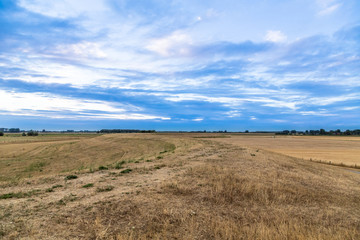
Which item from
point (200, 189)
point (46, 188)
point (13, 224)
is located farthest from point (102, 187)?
point (200, 189)

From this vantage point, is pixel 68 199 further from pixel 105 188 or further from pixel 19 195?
pixel 19 195

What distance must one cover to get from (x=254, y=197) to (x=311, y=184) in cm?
647

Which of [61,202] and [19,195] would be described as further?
[19,195]

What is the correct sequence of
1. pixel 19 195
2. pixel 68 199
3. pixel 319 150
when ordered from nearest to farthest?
1. pixel 68 199
2. pixel 19 195
3. pixel 319 150

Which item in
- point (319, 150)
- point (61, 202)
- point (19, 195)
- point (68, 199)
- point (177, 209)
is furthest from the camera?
point (319, 150)

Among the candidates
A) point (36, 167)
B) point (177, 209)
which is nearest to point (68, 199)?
point (177, 209)

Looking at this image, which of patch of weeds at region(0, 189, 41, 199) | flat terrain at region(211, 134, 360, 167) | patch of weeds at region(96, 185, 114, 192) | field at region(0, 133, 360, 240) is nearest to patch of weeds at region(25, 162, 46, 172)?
field at region(0, 133, 360, 240)

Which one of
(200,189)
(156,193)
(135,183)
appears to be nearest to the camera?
(156,193)

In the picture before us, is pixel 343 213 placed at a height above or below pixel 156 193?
below

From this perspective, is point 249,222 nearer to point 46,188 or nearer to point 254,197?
point 254,197

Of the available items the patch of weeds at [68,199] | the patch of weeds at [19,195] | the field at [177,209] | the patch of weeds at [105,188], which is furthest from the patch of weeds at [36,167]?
the patch of weeds at [68,199]

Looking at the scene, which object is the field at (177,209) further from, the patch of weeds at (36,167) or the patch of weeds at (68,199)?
the patch of weeds at (36,167)

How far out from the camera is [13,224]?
20.6 feet

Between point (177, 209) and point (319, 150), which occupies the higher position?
point (177, 209)
